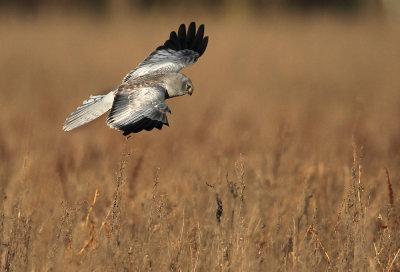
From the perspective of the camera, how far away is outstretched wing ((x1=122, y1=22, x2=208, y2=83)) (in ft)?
17.8

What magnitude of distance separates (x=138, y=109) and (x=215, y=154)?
116 centimetres

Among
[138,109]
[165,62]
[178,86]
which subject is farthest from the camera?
[165,62]

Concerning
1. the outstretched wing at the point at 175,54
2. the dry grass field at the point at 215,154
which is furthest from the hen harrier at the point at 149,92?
the dry grass field at the point at 215,154

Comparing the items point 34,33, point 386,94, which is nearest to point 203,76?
point 386,94

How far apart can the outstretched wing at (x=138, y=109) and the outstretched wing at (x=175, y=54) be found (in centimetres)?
76

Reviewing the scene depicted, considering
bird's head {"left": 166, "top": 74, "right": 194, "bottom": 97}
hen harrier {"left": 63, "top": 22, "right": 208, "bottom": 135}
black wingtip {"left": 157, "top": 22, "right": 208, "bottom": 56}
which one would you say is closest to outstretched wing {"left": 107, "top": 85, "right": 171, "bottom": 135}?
Result: hen harrier {"left": 63, "top": 22, "right": 208, "bottom": 135}

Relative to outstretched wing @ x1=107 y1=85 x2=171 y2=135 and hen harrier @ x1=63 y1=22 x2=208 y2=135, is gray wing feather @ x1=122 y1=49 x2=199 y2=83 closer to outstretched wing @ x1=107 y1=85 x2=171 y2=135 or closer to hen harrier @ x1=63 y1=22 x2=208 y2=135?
hen harrier @ x1=63 y1=22 x2=208 y2=135

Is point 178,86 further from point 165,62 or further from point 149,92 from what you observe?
point 165,62

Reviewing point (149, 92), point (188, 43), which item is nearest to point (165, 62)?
point (188, 43)

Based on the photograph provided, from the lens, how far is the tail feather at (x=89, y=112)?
473 centimetres

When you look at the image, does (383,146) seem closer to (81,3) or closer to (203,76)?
(203,76)

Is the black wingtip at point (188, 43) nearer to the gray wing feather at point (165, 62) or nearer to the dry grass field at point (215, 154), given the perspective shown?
the gray wing feather at point (165, 62)

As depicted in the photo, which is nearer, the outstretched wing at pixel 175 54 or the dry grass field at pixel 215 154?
the dry grass field at pixel 215 154

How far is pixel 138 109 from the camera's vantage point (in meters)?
4.36
